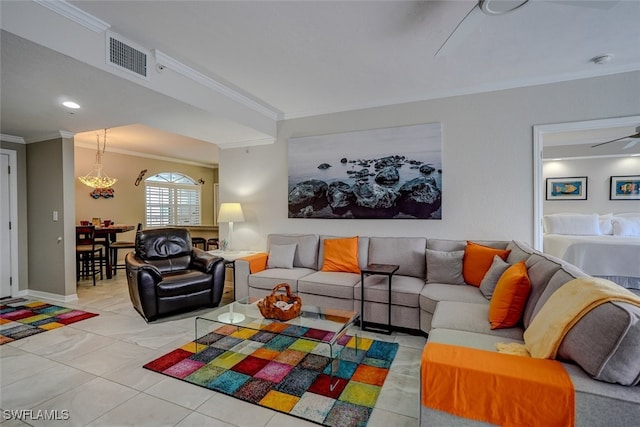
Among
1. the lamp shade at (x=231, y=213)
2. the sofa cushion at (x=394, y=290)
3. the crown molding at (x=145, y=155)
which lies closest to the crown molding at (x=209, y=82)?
the lamp shade at (x=231, y=213)

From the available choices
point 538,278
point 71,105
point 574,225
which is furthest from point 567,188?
point 71,105

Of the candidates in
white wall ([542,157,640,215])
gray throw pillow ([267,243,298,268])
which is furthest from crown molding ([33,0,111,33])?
white wall ([542,157,640,215])

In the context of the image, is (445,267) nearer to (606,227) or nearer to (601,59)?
(601,59)

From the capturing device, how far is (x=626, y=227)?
5.31 m

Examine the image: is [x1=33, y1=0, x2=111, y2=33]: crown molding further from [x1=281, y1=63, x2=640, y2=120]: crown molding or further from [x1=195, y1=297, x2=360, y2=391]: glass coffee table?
[x1=281, y1=63, x2=640, y2=120]: crown molding

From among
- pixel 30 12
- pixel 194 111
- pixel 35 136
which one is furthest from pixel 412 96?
pixel 35 136

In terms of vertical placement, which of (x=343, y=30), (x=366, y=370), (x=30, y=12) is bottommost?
(x=366, y=370)

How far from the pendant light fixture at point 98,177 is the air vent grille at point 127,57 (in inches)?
139

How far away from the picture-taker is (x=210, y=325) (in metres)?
3.38

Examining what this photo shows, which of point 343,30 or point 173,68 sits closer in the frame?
point 343,30

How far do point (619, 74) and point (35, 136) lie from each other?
23.7 feet

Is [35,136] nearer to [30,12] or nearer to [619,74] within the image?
[30,12]

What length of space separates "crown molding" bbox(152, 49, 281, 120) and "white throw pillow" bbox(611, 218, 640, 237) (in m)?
5.98

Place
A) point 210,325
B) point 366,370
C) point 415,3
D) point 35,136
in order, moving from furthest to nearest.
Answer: point 35,136
point 210,325
point 366,370
point 415,3
